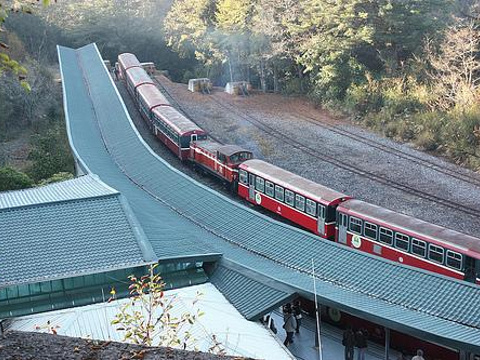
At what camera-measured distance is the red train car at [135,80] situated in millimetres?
40281

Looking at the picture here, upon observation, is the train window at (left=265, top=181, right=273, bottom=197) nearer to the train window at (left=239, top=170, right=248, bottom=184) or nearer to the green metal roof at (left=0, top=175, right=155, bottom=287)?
the train window at (left=239, top=170, right=248, bottom=184)

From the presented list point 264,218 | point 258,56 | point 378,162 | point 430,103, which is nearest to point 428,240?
point 264,218

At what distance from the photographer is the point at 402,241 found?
16625mm

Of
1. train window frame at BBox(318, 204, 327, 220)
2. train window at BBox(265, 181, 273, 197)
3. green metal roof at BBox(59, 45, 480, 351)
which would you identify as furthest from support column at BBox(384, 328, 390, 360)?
train window at BBox(265, 181, 273, 197)

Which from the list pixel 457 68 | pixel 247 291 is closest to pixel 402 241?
pixel 247 291

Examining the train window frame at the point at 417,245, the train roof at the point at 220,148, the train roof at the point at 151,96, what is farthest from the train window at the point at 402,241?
the train roof at the point at 151,96

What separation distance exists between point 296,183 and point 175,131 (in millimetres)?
10486

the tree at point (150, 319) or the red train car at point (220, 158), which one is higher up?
the tree at point (150, 319)

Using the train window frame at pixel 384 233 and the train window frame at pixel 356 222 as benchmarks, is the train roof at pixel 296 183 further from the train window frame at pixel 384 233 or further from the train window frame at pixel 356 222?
the train window frame at pixel 384 233

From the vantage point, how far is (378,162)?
28672 mm

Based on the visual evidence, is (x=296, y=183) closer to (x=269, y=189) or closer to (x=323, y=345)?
(x=269, y=189)

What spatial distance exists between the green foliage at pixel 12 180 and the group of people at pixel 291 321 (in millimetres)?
15521

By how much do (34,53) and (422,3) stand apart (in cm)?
3667

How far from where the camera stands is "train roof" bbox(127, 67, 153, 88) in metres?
40.7
